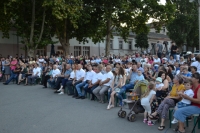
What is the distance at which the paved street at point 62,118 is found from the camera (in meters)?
6.02

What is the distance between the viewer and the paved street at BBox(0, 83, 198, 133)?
602 cm

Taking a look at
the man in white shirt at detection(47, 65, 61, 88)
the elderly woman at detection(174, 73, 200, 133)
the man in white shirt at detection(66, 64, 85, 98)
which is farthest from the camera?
the man in white shirt at detection(47, 65, 61, 88)

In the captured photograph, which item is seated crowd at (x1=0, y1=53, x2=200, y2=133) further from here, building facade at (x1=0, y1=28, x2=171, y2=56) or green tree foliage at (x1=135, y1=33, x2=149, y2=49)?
green tree foliage at (x1=135, y1=33, x2=149, y2=49)

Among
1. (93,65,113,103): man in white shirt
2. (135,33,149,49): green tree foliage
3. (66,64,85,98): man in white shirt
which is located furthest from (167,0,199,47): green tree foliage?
(93,65,113,103): man in white shirt

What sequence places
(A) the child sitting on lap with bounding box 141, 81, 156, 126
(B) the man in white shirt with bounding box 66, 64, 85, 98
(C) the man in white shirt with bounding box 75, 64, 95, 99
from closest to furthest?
1. (A) the child sitting on lap with bounding box 141, 81, 156, 126
2. (C) the man in white shirt with bounding box 75, 64, 95, 99
3. (B) the man in white shirt with bounding box 66, 64, 85, 98

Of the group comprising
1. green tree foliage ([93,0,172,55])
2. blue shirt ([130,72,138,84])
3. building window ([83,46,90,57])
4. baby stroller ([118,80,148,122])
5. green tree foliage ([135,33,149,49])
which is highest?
green tree foliage ([93,0,172,55])

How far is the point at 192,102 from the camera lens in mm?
5586

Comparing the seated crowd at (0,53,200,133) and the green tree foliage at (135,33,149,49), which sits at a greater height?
the green tree foliage at (135,33,149,49)

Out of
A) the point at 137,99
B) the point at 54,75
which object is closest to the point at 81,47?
the point at 54,75

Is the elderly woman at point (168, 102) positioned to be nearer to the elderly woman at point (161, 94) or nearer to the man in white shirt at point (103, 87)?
the elderly woman at point (161, 94)

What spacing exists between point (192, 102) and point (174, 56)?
11.5 metres

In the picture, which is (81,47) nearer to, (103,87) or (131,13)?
(131,13)

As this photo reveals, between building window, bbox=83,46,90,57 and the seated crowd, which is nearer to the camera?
the seated crowd

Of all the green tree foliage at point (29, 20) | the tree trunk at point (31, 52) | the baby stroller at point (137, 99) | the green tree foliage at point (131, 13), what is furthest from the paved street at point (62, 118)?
the green tree foliage at point (131, 13)
